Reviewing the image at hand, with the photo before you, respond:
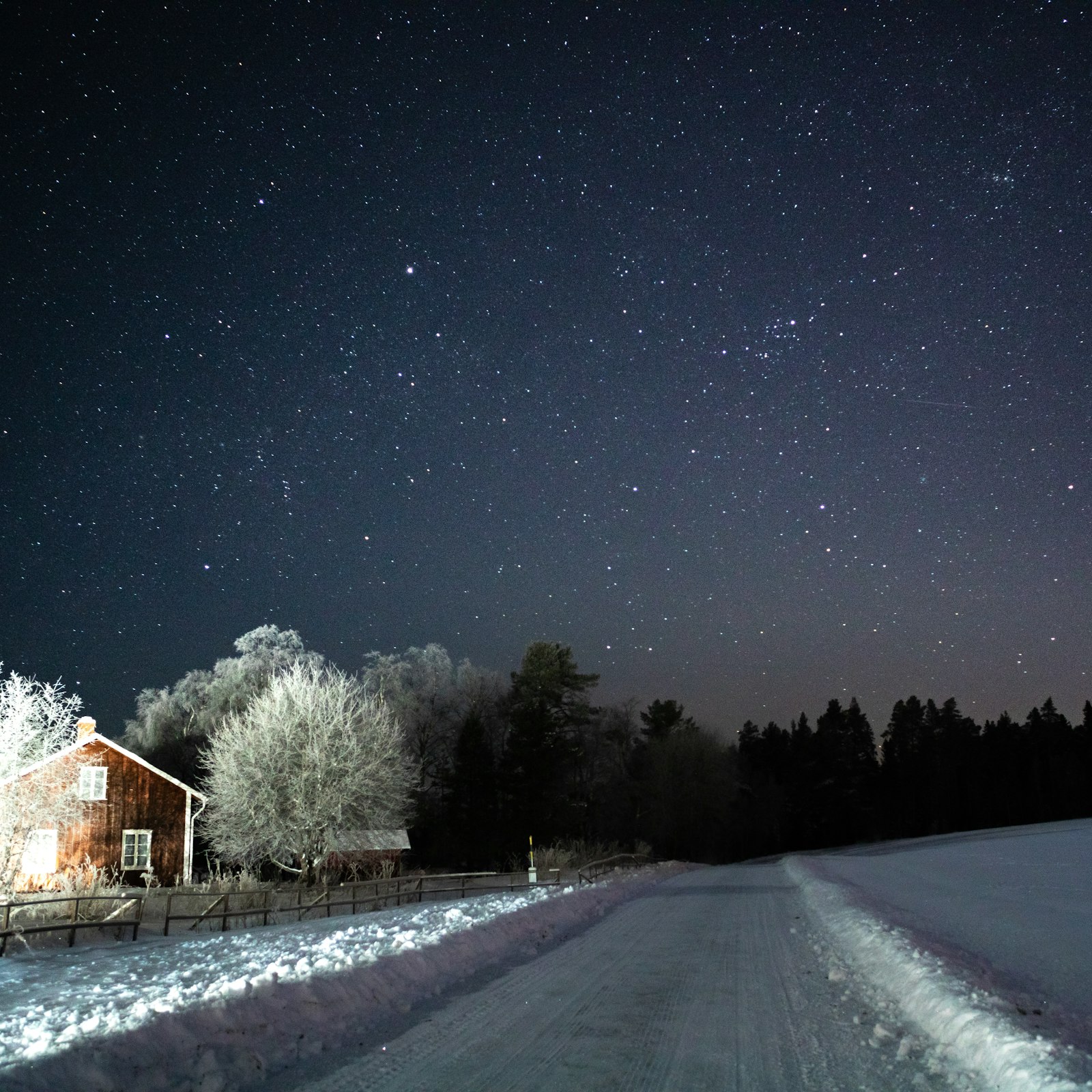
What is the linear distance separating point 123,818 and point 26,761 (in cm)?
725

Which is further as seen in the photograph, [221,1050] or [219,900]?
[219,900]

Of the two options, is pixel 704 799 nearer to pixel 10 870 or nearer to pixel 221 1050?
pixel 10 870

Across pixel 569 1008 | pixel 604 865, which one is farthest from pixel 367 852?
pixel 569 1008

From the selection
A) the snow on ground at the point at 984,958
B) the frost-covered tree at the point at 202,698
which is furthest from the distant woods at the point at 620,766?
the snow on ground at the point at 984,958

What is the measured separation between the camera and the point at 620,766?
7106cm

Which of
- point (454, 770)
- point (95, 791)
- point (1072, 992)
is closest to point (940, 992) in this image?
point (1072, 992)

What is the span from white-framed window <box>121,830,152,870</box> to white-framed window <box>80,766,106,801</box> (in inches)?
72.3

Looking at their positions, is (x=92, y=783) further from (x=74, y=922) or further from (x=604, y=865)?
(x=604, y=865)

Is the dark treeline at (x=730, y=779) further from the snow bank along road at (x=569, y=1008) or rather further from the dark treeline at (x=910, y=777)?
the snow bank along road at (x=569, y=1008)

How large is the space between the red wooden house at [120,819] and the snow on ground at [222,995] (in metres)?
20.6

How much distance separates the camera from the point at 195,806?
38469 millimetres

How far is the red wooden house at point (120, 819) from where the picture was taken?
113 ft

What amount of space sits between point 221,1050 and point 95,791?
33.1 metres

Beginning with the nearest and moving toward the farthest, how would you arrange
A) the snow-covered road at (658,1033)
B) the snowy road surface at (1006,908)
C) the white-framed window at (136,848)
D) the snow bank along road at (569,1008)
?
the snow-covered road at (658,1033), the snow bank along road at (569,1008), the snowy road surface at (1006,908), the white-framed window at (136,848)
